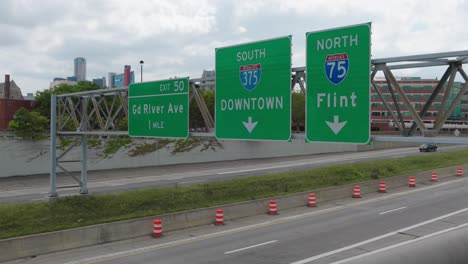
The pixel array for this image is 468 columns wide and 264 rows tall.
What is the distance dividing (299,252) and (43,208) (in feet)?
38.5

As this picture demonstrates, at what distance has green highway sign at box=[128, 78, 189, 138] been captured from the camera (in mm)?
16234

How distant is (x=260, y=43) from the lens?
1302cm

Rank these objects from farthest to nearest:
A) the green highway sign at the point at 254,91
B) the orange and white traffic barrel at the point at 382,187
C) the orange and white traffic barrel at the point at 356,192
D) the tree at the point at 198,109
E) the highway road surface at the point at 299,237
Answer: the tree at the point at 198,109
the orange and white traffic barrel at the point at 382,187
the orange and white traffic barrel at the point at 356,192
the highway road surface at the point at 299,237
the green highway sign at the point at 254,91

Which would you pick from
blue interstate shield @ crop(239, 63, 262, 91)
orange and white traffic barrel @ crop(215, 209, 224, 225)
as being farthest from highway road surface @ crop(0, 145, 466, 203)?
blue interstate shield @ crop(239, 63, 262, 91)

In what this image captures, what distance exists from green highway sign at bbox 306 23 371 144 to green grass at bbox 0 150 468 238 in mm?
11902

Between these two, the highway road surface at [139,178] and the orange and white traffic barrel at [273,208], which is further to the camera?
the highway road surface at [139,178]

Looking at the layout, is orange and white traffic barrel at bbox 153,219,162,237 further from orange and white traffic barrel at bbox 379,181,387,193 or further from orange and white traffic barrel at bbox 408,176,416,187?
orange and white traffic barrel at bbox 408,176,416,187

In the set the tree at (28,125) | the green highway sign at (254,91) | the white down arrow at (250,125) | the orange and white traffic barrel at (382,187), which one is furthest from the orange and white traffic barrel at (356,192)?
the tree at (28,125)

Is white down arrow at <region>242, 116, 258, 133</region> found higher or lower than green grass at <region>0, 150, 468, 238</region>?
higher

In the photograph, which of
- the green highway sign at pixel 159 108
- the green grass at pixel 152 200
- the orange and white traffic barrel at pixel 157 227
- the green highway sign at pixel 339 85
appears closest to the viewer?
the green highway sign at pixel 339 85

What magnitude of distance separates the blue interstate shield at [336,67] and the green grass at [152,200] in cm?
1263

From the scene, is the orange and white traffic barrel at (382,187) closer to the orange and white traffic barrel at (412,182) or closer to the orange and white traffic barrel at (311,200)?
the orange and white traffic barrel at (412,182)

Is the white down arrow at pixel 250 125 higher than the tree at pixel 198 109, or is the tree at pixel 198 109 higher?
the tree at pixel 198 109

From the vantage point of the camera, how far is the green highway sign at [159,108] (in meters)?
16.2
